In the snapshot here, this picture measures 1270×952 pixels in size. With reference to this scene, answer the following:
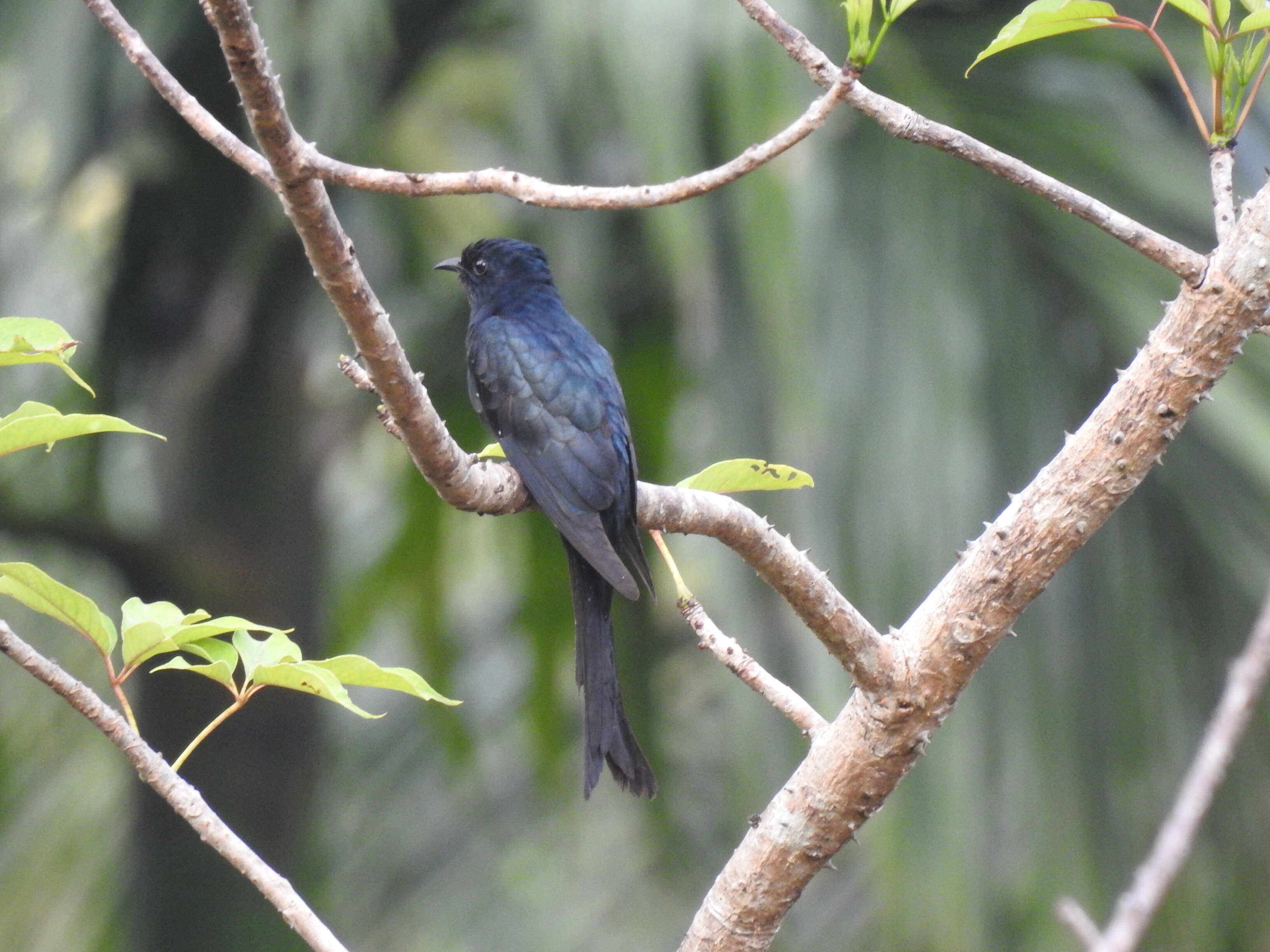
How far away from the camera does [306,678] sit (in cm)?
135

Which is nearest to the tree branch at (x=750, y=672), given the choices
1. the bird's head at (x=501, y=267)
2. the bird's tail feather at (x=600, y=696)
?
the bird's tail feather at (x=600, y=696)

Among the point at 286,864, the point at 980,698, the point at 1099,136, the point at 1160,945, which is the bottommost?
the point at 286,864

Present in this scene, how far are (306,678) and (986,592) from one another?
2.79 feet

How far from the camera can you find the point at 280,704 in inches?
223

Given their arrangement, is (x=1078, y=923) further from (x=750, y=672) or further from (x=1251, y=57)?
(x=1251, y=57)

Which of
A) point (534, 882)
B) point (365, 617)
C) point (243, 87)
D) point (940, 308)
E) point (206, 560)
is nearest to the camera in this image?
point (243, 87)

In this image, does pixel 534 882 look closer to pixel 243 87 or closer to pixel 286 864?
pixel 286 864

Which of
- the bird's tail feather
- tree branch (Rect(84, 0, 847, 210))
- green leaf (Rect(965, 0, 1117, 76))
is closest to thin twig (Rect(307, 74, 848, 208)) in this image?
tree branch (Rect(84, 0, 847, 210))

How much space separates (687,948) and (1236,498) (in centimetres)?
A: 296

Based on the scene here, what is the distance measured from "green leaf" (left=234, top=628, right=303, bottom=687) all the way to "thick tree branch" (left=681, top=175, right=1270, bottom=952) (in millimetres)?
694

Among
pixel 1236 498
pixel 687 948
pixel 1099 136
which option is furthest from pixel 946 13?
pixel 687 948

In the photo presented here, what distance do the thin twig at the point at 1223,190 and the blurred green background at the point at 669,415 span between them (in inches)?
85.0

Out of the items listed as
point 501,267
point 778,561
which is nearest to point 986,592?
point 778,561

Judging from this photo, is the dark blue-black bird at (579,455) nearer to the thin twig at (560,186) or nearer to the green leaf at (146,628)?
the green leaf at (146,628)
